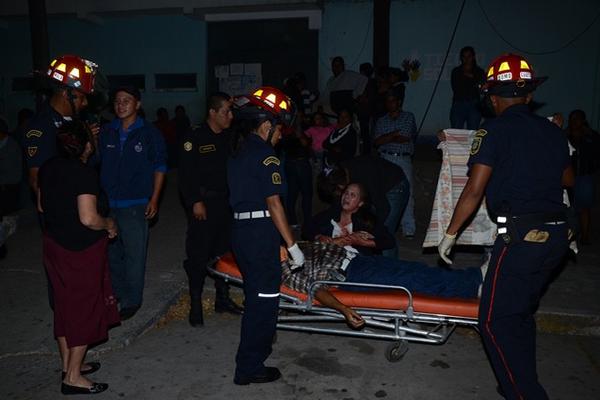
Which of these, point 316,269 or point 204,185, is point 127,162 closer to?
point 204,185

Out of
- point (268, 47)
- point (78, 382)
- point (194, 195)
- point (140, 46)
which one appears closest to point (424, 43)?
point (268, 47)

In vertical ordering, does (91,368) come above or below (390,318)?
below

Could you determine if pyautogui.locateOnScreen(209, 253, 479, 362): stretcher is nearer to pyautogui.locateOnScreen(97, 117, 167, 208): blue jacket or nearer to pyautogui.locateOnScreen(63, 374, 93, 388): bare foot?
pyautogui.locateOnScreen(97, 117, 167, 208): blue jacket

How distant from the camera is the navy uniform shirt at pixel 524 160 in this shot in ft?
10.1

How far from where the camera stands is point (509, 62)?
11.0 feet

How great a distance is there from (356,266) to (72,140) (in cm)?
233

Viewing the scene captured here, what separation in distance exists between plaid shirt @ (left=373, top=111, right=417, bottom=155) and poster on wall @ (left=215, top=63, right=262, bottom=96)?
323 inches

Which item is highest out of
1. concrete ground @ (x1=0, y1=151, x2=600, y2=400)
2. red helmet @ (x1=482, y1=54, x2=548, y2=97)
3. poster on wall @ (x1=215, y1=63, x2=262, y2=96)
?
poster on wall @ (x1=215, y1=63, x2=262, y2=96)

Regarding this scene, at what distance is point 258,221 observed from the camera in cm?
362

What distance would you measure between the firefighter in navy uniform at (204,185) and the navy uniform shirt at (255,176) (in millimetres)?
1088

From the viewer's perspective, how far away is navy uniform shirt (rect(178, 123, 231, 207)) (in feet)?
15.3

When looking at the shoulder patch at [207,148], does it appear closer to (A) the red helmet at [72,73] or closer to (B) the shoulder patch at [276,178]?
(A) the red helmet at [72,73]

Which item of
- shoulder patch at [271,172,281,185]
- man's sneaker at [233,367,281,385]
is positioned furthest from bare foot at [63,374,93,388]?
shoulder patch at [271,172,281,185]

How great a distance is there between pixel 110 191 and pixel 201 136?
2.98 ft
